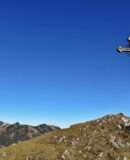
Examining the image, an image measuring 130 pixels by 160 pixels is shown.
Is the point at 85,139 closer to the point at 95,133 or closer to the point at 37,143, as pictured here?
the point at 95,133

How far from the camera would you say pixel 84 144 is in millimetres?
48938

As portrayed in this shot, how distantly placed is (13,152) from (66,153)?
38.9 feet

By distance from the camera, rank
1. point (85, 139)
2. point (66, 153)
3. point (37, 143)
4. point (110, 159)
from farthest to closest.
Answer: point (37, 143) < point (85, 139) < point (66, 153) < point (110, 159)

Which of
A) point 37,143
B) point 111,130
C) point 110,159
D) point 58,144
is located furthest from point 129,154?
point 37,143

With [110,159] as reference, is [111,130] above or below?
above

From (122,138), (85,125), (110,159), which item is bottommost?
(110,159)

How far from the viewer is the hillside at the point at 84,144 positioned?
45375 millimetres

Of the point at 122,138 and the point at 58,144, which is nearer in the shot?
the point at 122,138

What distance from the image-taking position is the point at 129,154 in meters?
43.9

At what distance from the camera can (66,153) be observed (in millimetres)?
46312

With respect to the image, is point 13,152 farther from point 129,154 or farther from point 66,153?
point 129,154

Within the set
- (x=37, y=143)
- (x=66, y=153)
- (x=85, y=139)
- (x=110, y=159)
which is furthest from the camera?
(x=37, y=143)

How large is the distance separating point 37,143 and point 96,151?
45.2 ft

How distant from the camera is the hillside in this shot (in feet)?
149
